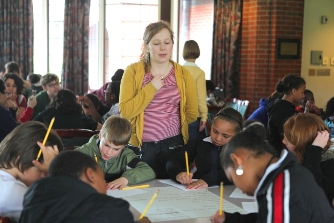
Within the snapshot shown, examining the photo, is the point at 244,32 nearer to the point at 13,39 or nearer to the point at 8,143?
the point at 13,39

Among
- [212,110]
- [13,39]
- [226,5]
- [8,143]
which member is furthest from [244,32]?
[8,143]

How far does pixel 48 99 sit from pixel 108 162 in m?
3.04

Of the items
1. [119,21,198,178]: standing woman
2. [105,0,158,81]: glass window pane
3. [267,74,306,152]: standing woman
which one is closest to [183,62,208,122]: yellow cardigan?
[267,74,306,152]: standing woman

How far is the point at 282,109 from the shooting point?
4.23 m

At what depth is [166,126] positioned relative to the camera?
10.8 feet

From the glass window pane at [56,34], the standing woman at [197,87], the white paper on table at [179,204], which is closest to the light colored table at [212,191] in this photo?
the white paper on table at [179,204]

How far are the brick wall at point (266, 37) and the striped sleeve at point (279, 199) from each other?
5682mm

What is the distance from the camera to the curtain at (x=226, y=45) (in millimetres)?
7910

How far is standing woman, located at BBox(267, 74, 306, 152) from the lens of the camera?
4160mm

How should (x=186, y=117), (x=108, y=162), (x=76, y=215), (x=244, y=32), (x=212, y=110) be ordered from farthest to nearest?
(x=244, y=32) < (x=212, y=110) < (x=186, y=117) < (x=108, y=162) < (x=76, y=215)

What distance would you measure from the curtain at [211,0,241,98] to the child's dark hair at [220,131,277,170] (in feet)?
20.5

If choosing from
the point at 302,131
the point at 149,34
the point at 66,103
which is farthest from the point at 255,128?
the point at 66,103

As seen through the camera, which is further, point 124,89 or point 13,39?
point 13,39

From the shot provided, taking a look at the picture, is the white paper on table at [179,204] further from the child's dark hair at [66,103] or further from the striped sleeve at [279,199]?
the child's dark hair at [66,103]
